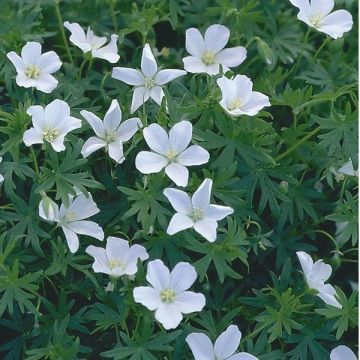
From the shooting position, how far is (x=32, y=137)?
7.04 ft

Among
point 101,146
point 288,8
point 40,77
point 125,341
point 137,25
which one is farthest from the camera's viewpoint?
point 288,8

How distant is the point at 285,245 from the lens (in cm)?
247

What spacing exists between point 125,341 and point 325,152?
2.78 feet

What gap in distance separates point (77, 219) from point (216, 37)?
774mm

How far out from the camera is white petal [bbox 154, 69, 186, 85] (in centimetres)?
230

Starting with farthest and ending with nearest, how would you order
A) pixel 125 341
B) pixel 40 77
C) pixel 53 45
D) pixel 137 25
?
pixel 53 45
pixel 137 25
pixel 40 77
pixel 125 341

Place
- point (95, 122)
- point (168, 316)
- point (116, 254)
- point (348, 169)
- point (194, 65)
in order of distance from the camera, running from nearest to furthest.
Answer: point (168, 316)
point (116, 254)
point (95, 122)
point (348, 169)
point (194, 65)

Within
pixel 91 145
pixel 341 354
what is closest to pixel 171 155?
pixel 91 145

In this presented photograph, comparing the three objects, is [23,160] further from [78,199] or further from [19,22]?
[19,22]

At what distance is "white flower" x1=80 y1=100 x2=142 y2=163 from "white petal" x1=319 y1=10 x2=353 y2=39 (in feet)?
2.30

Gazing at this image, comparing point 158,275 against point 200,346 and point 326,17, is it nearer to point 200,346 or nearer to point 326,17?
point 200,346

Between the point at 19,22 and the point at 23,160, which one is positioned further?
the point at 19,22

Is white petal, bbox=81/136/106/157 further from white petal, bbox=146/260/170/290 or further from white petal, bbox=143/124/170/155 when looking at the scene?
white petal, bbox=146/260/170/290

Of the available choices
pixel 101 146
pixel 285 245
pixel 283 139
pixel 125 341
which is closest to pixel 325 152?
pixel 283 139
